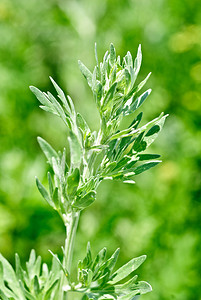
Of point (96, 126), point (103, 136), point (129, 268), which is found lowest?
point (129, 268)

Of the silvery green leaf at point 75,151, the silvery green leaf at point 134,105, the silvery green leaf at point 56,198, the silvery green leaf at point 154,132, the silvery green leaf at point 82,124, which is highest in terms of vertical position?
the silvery green leaf at point 82,124

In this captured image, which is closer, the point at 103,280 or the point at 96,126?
the point at 103,280

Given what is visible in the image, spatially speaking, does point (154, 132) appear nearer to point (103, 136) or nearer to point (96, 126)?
point (103, 136)

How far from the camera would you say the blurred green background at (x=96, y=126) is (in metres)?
1.30

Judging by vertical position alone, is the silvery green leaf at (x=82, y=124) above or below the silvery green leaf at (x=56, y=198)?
above

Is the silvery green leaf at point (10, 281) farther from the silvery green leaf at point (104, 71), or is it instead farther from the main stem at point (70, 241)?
the silvery green leaf at point (104, 71)

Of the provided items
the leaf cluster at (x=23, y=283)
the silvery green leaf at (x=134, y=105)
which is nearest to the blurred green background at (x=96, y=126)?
the leaf cluster at (x=23, y=283)

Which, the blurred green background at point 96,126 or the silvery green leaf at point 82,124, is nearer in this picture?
the silvery green leaf at point 82,124

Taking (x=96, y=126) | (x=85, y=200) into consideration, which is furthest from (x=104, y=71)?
(x=96, y=126)

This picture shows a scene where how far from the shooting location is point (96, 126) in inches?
66.3

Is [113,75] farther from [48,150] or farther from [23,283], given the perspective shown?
[23,283]

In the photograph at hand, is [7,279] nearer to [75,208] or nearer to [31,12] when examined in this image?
[75,208]

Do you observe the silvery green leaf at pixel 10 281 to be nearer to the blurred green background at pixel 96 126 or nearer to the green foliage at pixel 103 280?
the green foliage at pixel 103 280

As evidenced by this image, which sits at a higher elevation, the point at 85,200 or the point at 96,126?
the point at 96,126
